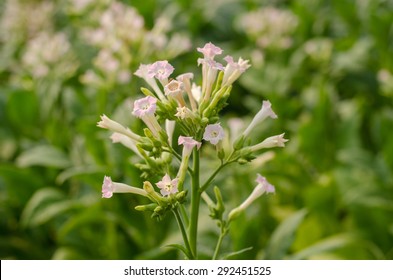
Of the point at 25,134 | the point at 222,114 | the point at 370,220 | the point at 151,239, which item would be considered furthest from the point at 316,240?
the point at 25,134

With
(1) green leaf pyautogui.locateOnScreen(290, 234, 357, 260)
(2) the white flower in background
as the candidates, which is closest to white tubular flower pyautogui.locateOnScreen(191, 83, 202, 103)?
(1) green leaf pyautogui.locateOnScreen(290, 234, 357, 260)

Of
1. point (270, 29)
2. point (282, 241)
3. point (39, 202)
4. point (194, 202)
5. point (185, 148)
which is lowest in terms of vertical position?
point (39, 202)

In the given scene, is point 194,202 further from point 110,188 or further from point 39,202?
point 39,202

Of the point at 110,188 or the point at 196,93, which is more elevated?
the point at 196,93

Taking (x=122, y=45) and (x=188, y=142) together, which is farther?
(x=122, y=45)

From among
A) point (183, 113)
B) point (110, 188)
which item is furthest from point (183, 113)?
point (110, 188)

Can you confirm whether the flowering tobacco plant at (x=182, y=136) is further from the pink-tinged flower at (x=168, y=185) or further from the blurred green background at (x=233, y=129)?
the blurred green background at (x=233, y=129)
